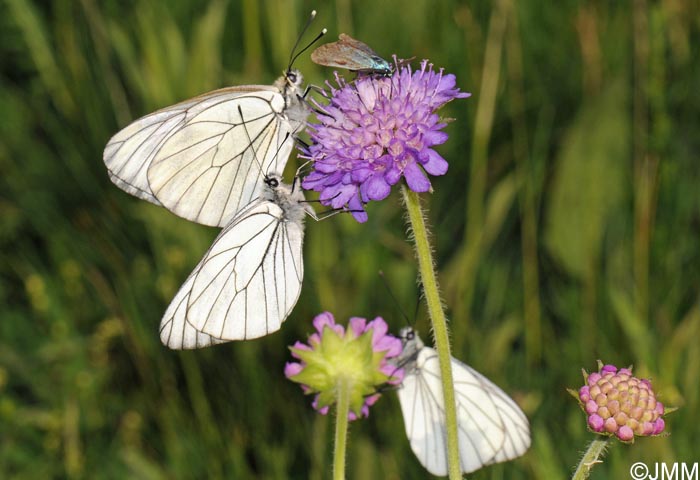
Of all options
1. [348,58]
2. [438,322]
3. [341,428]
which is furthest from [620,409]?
[348,58]

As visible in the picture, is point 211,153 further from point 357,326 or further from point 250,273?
point 357,326

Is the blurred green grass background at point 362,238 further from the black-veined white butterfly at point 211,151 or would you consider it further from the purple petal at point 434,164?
the purple petal at point 434,164

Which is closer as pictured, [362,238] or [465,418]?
[465,418]

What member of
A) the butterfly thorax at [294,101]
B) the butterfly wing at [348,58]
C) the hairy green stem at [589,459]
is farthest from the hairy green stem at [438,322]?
the butterfly thorax at [294,101]

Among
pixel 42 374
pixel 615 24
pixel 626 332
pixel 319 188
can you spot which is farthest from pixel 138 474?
pixel 615 24

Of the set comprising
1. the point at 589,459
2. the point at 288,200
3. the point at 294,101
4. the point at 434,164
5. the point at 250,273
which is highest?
the point at 294,101

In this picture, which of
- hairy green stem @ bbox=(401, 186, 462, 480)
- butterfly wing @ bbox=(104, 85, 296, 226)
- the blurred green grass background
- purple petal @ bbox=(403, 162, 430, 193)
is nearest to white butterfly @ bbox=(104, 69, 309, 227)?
butterfly wing @ bbox=(104, 85, 296, 226)
